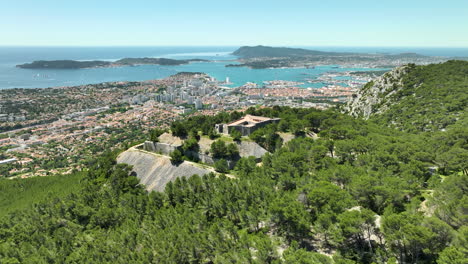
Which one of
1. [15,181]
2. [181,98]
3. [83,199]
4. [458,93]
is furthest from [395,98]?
[181,98]

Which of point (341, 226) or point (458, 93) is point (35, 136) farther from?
point (458, 93)

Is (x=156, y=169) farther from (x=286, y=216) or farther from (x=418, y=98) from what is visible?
(x=418, y=98)

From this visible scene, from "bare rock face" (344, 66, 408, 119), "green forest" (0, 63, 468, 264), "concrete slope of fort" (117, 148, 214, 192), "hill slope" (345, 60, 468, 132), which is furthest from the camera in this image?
"bare rock face" (344, 66, 408, 119)

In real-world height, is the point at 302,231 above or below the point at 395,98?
below

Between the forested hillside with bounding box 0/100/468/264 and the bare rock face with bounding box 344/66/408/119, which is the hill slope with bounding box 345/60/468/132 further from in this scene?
the forested hillside with bounding box 0/100/468/264

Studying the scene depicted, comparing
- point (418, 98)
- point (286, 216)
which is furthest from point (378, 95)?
point (286, 216)

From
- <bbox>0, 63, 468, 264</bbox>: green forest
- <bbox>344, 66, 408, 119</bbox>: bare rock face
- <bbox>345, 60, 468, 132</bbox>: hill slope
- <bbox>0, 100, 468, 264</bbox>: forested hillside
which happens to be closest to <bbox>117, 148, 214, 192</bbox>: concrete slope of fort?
<bbox>0, 63, 468, 264</bbox>: green forest
